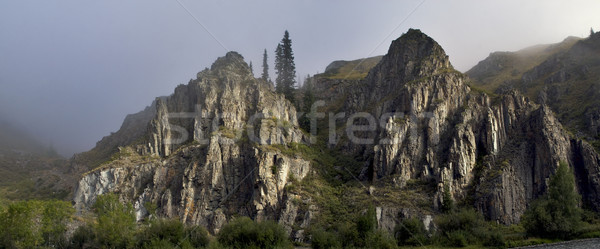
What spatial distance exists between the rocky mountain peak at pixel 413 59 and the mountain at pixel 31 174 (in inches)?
2630

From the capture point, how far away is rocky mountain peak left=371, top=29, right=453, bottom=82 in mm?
77312

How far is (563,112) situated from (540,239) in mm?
38179

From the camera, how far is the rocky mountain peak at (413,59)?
254 ft

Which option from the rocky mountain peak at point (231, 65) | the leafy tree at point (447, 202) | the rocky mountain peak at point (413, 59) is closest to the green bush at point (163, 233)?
the leafy tree at point (447, 202)

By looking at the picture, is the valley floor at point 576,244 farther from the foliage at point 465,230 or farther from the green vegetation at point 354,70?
the green vegetation at point 354,70

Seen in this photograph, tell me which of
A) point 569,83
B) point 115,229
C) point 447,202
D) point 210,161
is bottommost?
point 115,229

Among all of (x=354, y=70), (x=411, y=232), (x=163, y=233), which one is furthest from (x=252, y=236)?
(x=354, y=70)

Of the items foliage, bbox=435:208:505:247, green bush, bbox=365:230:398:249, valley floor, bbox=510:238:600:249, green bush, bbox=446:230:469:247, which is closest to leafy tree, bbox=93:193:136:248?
green bush, bbox=365:230:398:249

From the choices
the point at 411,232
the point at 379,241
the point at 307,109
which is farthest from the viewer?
the point at 307,109

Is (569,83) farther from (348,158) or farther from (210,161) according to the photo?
(210,161)

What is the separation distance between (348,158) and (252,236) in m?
30.8

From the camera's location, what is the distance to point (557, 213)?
47719 millimetres

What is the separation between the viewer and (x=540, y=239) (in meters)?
46.8

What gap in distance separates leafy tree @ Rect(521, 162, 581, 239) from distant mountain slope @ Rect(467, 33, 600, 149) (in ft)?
59.5
